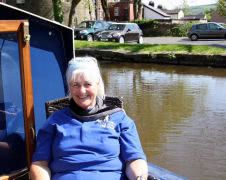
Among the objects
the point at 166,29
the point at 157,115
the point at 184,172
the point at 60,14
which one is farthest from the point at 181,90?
the point at 166,29

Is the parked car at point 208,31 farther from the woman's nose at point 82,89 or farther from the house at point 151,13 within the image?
the house at point 151,13

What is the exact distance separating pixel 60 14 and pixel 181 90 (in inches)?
630

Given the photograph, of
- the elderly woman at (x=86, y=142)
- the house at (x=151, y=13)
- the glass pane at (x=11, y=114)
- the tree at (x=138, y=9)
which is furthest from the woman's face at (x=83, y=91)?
the house at (x=151, y=13)

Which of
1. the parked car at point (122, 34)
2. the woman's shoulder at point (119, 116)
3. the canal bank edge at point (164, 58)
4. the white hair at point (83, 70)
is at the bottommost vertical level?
the canal bank edge at point (164, 58)

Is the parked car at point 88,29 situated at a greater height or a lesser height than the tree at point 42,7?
lesser

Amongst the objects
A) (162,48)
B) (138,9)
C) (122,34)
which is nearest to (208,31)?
(122,34)

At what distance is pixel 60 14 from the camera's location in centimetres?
2758

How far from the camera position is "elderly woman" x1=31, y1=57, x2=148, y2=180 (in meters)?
3.16

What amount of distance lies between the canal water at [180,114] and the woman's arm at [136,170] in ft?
11.4

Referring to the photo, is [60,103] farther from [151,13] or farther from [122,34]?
[151,13]

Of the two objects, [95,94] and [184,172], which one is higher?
[95,94]

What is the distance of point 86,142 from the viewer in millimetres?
3178

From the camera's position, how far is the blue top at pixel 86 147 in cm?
316

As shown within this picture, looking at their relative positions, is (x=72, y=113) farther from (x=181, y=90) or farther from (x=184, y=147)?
(x=181, y=90)
